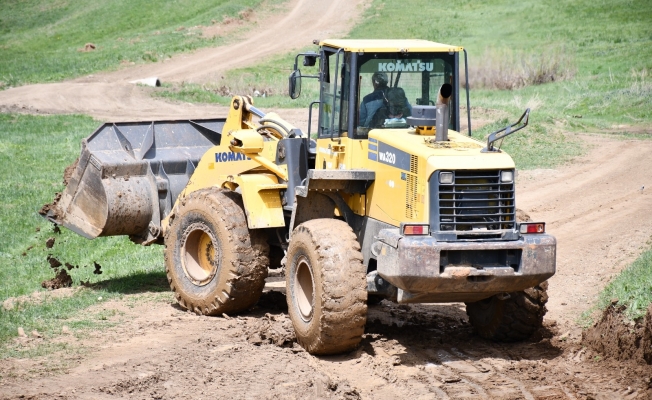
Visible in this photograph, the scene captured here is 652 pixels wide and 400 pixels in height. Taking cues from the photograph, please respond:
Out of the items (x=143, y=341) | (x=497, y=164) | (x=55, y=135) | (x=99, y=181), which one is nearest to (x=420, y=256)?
(x=497, y=164)

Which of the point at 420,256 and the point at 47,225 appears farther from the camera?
the point at 47,225

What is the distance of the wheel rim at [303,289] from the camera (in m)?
9.73

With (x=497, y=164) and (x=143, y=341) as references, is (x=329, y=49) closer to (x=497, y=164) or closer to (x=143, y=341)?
(x=497, y=164)

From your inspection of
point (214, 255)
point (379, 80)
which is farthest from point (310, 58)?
point (214, 255)

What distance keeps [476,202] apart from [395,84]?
1648mm

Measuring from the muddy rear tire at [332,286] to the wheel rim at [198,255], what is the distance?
84.2 inches

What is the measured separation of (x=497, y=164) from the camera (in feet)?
29.0

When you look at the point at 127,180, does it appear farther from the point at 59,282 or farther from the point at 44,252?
the point at 44,252

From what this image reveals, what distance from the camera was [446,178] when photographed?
8.72m

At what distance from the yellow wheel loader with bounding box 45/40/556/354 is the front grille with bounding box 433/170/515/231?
0.01m

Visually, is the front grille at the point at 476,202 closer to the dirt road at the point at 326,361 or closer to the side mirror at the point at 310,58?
the dirt road at the point at 326,361

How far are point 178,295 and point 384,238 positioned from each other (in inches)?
142

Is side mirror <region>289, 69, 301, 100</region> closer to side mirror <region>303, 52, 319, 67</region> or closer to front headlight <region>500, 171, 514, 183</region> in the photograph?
side mirror <region>303, 52, 319, 67</region>

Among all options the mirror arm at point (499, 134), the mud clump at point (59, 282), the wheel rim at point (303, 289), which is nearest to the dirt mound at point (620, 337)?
the mirror arm at point (499, 134)
